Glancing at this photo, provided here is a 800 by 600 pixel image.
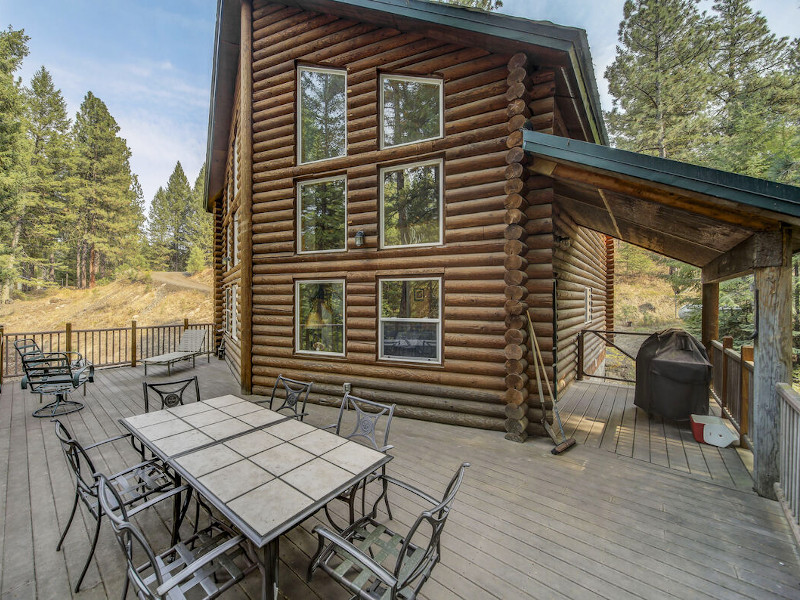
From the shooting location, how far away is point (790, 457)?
2678 millimetres

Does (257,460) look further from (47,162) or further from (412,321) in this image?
(47,162)

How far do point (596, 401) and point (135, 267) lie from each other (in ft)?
93.9

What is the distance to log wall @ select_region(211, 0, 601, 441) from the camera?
173 inches

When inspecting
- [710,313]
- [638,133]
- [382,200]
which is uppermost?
[638,133]

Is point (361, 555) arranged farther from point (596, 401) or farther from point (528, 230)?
point (596, 401)

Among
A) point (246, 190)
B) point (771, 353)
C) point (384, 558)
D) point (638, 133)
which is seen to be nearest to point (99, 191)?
point (246, 190)

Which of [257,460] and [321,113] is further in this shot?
[321,113]

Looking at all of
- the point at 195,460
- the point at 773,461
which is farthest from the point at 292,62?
the point at 773,461

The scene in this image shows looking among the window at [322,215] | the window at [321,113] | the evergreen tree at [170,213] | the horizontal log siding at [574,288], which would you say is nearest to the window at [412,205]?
the window at [322,215]

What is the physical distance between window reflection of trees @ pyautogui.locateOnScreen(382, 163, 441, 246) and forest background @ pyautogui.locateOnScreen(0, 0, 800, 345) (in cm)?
1054

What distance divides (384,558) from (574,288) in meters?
6.54

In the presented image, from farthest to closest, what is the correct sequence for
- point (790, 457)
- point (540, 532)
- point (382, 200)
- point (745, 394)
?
point (382, 200), point (745, 394), point (790, 457), point (540, 532)

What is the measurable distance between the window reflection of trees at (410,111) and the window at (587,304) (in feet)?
17.9

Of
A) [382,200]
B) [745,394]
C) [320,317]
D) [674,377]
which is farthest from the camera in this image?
[320,317]
